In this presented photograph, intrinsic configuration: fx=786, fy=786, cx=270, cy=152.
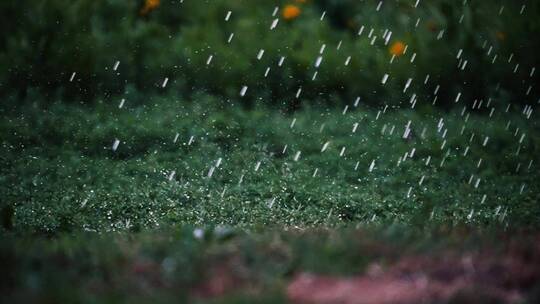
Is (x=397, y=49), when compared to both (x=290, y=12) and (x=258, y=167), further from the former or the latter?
(x=258, y=167)

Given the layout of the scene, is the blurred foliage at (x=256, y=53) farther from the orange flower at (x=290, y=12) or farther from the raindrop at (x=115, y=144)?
the raindrop at (x=115, y=144)

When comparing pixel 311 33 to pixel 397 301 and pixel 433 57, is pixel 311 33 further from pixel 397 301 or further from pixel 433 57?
pixel 397 301

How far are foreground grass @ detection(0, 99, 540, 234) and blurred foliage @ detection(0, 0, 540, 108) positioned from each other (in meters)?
0.48

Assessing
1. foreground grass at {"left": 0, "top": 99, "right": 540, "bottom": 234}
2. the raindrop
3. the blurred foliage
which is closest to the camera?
foreground grass at {"left": 0, "top": 99, "right": 540, "bottom": 234}

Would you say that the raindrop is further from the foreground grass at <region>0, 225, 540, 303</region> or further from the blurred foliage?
the foreground grass at <region>0, 225, 540, 303</region>

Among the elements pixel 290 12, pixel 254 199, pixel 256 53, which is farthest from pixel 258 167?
pixel 290 12

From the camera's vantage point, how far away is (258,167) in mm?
7738

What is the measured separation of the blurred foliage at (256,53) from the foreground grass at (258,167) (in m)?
0.48

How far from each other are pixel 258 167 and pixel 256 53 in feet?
8.34

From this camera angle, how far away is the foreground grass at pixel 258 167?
670cm

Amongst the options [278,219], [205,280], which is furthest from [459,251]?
[278,219]

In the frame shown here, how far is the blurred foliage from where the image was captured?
943 cm

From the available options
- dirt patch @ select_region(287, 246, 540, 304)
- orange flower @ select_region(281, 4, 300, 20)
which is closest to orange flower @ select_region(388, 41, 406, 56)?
orange flower @ select_region(281, 4, 300, 20)

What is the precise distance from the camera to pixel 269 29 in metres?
10.2
